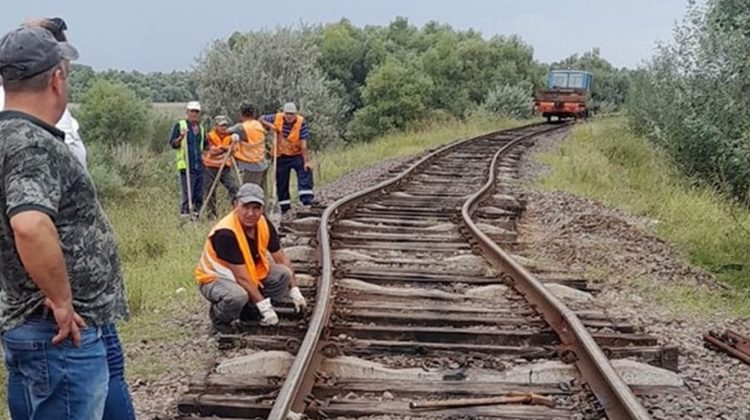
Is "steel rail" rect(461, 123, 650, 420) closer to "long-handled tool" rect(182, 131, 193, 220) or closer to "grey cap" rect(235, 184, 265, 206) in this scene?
"grey cap" rect(235, 184, 265, 206)

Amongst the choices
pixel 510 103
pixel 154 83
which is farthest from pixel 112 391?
pixel 154 83

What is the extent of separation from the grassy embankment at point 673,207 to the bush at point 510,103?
2573cm

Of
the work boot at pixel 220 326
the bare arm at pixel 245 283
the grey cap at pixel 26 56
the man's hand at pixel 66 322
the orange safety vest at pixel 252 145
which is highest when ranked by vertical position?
the grey cap at pixel 26 56

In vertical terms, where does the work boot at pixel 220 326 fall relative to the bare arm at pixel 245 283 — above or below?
below

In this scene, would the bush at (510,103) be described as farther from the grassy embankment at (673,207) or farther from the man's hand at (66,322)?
the man's hand at (66,322)

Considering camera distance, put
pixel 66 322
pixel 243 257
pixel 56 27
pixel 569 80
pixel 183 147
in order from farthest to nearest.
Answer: pixel 569 80
pixel 183 147
pixel 243 257
pixel 56 27
pixel 66 322

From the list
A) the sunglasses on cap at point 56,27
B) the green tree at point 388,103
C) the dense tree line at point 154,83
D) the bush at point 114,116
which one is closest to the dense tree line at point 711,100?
the sunglasses on cap at point 56,27

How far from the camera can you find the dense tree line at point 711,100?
1224 centimetres

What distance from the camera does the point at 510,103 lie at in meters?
49.2

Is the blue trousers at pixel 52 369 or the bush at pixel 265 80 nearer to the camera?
the blue trousers at pixel 52 369

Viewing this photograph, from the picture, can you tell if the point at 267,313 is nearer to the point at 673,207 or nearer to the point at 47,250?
the point at 47,250

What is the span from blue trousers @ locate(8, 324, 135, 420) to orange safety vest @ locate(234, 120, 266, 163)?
800 cm

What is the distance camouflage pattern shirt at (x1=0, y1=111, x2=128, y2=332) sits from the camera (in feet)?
8.97

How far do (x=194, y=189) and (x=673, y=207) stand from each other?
6000 millimetres
